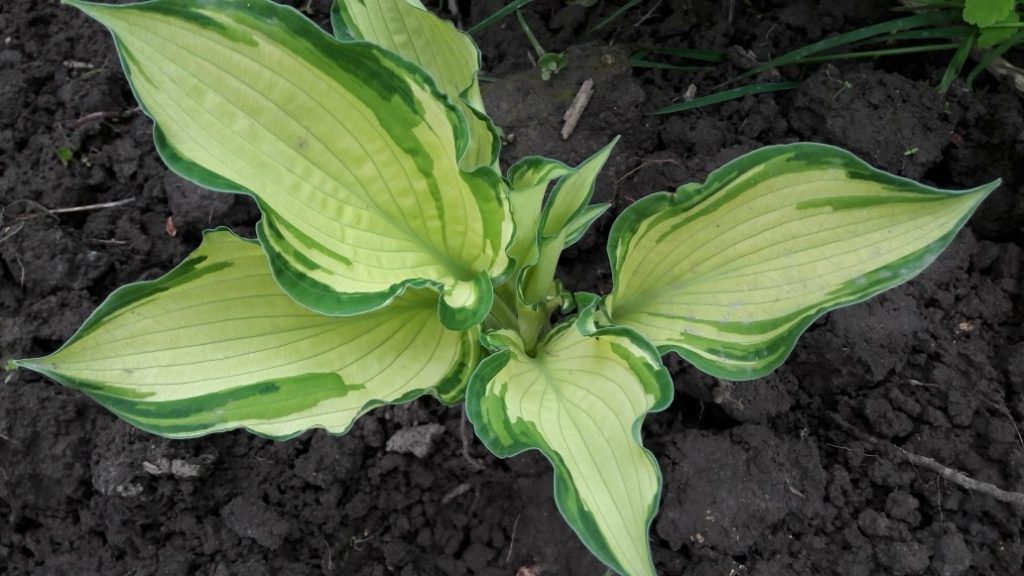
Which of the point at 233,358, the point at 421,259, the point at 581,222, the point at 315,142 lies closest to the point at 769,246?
the point at 581,222

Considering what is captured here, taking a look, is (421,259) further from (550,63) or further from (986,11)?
(986,11)

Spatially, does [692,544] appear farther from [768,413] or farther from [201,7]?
[201,7]

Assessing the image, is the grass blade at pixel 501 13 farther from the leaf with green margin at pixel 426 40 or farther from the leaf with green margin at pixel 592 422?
the leaf with green margin at pixel 592 422

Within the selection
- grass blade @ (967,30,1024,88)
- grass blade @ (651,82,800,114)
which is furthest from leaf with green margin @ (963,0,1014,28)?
grass blade @ (651,82,800,114)

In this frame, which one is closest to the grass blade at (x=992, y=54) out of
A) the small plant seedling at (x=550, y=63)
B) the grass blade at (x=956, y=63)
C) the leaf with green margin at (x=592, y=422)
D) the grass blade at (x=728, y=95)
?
the grass blade at (x=956, y=63)

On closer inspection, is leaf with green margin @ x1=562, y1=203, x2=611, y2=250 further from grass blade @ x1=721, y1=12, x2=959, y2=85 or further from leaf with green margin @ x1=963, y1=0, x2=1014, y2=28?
leaf with green margin @ x1=963, y1=0, x2=1014, y2=28

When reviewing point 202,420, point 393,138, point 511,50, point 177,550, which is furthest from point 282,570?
A: point 511,50
